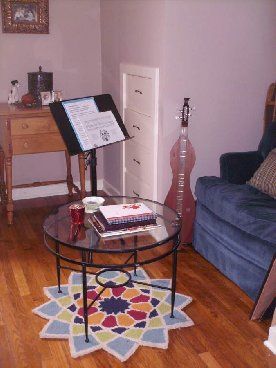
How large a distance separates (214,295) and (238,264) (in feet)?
0.85

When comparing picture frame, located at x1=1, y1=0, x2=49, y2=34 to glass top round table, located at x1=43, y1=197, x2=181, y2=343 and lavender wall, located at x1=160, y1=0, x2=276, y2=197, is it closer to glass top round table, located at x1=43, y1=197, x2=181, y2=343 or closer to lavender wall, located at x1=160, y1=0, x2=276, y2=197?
lavender wall, located at x1=160, y1=0, x2=276, y2=197

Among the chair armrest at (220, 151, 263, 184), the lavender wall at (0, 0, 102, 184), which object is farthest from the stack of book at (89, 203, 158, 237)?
the lavender wall at (0, 0, 102, 184)

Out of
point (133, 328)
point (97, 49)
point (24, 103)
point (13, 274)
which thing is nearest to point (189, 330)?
point (133, 328)

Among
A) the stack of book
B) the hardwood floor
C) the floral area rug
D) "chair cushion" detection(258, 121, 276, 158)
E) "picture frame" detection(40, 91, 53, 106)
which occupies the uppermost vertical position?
"picture frame" detection(40, 91, 53, 106)

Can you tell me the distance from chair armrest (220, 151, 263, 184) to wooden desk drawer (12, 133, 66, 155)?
60.7 inches

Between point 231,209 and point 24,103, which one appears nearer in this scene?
point 231,209

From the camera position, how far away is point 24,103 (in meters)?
4.11

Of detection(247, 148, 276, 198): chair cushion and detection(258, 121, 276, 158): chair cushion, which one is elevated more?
detection(258, 121, 276, 158): chair cushion

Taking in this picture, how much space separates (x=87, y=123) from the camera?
11.6 feet

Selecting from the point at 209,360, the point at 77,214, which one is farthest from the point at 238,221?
the point at 77,214

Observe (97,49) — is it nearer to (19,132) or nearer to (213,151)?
(19,132)

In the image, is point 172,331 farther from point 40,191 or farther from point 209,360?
point 40,191

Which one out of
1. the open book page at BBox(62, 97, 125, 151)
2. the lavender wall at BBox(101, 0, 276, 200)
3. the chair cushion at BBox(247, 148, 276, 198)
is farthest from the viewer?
the open book page at BBox(62, 97, 125, 151)

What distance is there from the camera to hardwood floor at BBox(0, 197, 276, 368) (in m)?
2.31
